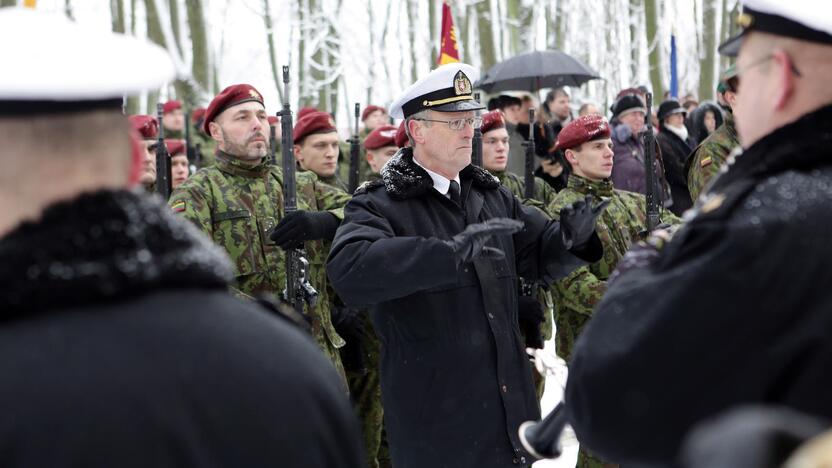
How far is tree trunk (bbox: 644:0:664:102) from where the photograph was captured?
2291cm

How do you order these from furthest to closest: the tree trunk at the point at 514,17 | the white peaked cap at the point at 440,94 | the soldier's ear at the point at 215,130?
the tree trunk at the point at 514,17
the soldier's ear at the point at 215,130
the white peaked cap at the point at 440,94

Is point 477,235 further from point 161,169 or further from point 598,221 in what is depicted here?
point 161,169

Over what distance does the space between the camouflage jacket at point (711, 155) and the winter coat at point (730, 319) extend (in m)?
3.86

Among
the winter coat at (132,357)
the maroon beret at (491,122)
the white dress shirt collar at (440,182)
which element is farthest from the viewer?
the maroon beret at (491,122)

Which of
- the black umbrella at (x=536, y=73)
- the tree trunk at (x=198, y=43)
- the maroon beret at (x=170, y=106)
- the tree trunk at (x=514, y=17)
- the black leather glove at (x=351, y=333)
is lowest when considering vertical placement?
the black leather glove at (x=351, y=333)

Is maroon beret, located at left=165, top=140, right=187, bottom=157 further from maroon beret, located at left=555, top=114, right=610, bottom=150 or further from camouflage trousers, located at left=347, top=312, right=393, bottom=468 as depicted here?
maroon beret, located at left=555, top=114, right=610, bottom=150

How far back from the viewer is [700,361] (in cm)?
193

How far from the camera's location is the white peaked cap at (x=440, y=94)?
4.56 meters

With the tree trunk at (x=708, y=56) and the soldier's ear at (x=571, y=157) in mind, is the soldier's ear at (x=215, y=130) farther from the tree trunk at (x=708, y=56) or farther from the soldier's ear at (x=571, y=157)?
the tree trunk at (x=708, y=56)

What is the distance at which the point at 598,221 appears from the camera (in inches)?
228

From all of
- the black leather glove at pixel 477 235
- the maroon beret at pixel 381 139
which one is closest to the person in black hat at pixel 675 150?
the maroon beret at pixel 381 139

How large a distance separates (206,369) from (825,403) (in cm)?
103

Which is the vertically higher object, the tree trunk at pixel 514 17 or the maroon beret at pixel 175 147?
the tree trunk at pixel 514 17

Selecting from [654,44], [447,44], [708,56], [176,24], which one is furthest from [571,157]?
[708,56]
